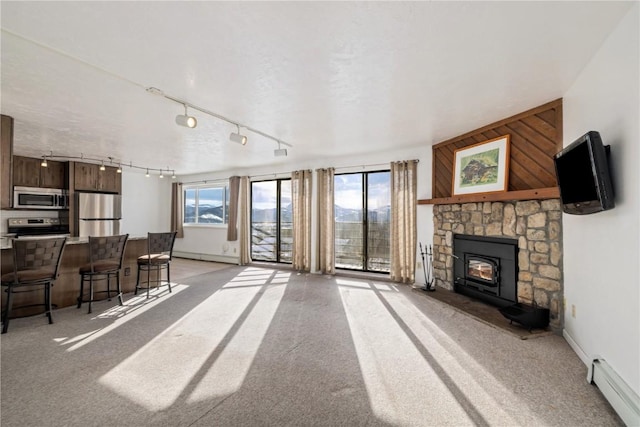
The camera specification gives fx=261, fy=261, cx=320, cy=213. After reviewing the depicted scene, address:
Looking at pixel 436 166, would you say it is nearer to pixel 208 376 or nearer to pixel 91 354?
pixel 208 376

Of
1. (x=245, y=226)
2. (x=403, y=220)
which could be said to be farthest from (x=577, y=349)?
(x=245, y=226)

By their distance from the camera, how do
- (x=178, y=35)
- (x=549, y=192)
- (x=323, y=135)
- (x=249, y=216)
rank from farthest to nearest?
1. (x=249, y=216)
2. (x=323, y=135)
3. (x=549, y=192)
4. (x=178, y=35)

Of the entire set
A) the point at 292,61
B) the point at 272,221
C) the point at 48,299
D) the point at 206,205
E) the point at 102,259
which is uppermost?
the point at 292,61

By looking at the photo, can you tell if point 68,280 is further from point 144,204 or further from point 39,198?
point 144,204

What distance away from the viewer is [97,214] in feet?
19.7

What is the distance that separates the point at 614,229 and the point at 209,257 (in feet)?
25.1

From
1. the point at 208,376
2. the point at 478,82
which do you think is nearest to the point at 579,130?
the point at 478,82

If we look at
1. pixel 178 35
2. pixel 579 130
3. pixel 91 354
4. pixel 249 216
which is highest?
pixel 178 35

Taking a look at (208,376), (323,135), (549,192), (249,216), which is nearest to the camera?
(208,376)

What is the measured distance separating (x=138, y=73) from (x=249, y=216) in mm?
4764

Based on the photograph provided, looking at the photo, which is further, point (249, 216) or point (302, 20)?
point (249, 216)

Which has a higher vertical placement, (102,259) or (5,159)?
(5,159)

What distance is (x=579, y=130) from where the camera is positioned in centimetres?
236

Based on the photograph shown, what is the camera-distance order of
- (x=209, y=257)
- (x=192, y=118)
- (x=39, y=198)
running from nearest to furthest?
1. (x=192, y=118)
2. (x=39, y=198)
3. (x=209, y=257)
